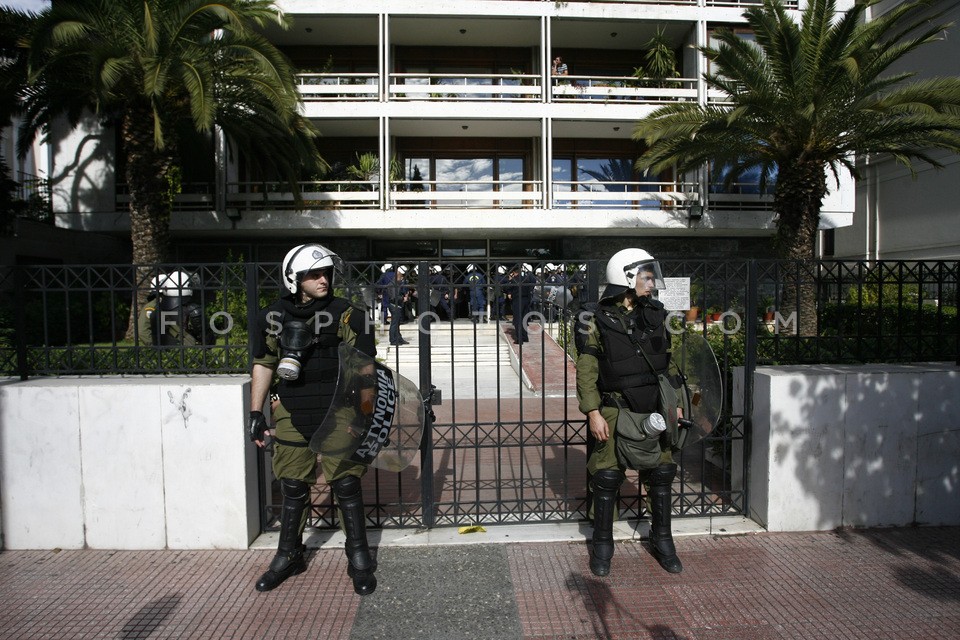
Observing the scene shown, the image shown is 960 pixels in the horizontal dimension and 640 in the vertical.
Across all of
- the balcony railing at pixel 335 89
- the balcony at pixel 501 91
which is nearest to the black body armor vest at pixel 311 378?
the balcony at pixel 501 91

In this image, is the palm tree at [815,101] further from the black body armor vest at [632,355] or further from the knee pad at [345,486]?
the knee pad at [345,486]

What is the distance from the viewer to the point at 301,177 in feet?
57.0

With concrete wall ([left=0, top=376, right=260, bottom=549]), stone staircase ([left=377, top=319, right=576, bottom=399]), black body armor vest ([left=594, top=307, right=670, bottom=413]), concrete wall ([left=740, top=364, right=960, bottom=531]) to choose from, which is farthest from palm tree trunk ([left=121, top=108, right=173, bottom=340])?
concrete wall ([left=740, top=364, right=960, bottom=531])

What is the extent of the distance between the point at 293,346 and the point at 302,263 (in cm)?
50

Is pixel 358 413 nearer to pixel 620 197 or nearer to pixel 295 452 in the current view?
pixel 295 452

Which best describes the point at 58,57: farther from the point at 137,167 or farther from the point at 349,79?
the point at 349,79

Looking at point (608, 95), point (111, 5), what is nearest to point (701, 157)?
point (608, 95)

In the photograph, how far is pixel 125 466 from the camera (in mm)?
4078

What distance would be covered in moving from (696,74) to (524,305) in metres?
15.8

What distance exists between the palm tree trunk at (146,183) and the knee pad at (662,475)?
10.1 m

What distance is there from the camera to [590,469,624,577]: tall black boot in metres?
3.71

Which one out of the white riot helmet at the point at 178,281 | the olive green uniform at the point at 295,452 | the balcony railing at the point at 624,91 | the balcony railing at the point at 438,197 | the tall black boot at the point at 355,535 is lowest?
the tall black boot at the point at 355,535

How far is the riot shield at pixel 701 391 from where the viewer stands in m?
3.88

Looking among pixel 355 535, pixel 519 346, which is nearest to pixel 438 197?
pixel 519 346
